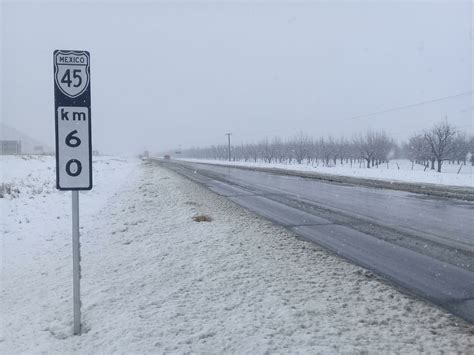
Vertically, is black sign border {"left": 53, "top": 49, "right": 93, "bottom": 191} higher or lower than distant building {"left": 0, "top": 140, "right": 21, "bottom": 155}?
lower

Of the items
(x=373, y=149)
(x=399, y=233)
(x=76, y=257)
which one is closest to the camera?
(x=76, y=257)

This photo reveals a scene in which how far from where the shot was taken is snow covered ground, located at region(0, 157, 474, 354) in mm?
3926

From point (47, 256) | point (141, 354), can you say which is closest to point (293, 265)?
point (141, 354)

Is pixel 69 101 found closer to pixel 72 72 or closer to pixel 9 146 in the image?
pixel 72 72

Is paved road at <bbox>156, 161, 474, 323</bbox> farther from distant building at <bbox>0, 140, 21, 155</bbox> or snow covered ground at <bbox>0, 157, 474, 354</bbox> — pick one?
distant building at <bbox>0, 140, 21, 155</bbox>

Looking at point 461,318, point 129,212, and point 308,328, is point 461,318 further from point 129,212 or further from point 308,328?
point 129,212

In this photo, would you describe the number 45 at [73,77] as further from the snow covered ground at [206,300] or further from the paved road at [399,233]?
the paved road at [399,233]

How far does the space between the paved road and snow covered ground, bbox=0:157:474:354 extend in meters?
0.62

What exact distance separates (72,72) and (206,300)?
3.10m

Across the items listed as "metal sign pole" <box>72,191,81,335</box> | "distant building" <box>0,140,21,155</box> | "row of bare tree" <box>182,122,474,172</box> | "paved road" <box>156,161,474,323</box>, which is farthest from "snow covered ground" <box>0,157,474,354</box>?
"distant building" <box>0,140,21,155</box>

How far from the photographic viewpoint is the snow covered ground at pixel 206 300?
3926 millimetres

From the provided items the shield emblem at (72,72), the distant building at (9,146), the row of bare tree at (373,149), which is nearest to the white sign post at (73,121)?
the shield emblem at (72,72)

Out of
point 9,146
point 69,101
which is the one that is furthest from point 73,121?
point 9,146

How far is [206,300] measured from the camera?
494 centimetres
